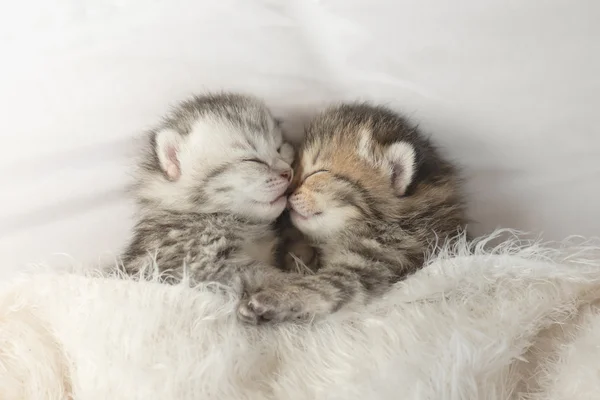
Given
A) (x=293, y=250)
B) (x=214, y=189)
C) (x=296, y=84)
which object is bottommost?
(x=293, y=250)

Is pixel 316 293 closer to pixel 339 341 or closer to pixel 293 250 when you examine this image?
pixel 339 341

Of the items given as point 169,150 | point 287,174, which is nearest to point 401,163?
point 287,174

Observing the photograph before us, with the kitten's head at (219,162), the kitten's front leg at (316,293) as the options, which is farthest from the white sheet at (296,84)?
the kitten's front leg at (316,293)

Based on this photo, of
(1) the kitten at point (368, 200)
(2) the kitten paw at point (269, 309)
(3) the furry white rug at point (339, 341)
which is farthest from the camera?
(1) the kitten at point (368, 200)

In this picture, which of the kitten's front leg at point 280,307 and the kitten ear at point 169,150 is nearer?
the kitten's front leg at point 280,307

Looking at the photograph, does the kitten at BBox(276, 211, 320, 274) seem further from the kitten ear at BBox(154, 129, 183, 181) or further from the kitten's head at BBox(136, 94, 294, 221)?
the kitten ear at BBox(154, 129, 183, 181)

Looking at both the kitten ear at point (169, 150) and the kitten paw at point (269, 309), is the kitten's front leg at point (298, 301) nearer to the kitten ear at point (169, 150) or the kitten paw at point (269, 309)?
the kitten paw at point (269, 309)

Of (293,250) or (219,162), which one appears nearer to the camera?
(219,162)

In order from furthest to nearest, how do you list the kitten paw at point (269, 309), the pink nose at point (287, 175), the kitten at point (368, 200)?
the pink nose at point (287, 175) → the kitten at point (368, 200) → the kitten paw at point (269, 309)

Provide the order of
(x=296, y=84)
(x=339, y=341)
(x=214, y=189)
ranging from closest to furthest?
(x=339, y=341) → (x=214, y=189) → (x=296, y=84)
